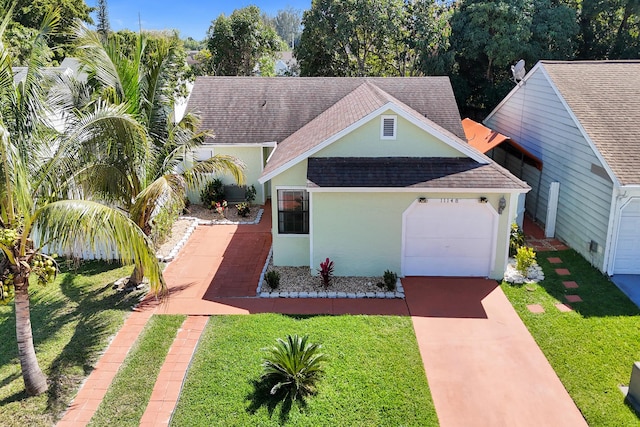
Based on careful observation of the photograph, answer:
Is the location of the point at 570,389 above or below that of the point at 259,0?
below

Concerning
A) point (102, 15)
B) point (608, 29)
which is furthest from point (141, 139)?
point (102, 15)

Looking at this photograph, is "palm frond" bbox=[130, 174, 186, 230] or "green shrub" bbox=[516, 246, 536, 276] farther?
"green shrub" bbox=[516, 246, 536, 276]

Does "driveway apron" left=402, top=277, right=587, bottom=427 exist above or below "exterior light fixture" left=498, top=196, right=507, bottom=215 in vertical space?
below

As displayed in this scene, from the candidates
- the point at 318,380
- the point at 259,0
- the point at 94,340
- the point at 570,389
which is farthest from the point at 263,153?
the point at 259,0

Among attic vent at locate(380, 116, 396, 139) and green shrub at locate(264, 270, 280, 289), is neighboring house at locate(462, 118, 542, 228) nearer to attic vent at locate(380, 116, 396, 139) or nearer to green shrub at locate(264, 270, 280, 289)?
attic vent at locate(380, 116, 396, 139)

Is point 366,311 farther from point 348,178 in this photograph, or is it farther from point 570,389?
point 570,389

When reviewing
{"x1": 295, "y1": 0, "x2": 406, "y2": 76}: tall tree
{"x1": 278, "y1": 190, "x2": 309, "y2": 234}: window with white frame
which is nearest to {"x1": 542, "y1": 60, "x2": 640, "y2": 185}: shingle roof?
{"x1": 278, "y1": 190, "x2": 309, "y2": 234}: window with white frame

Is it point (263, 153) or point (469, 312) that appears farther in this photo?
point (263, 153)
